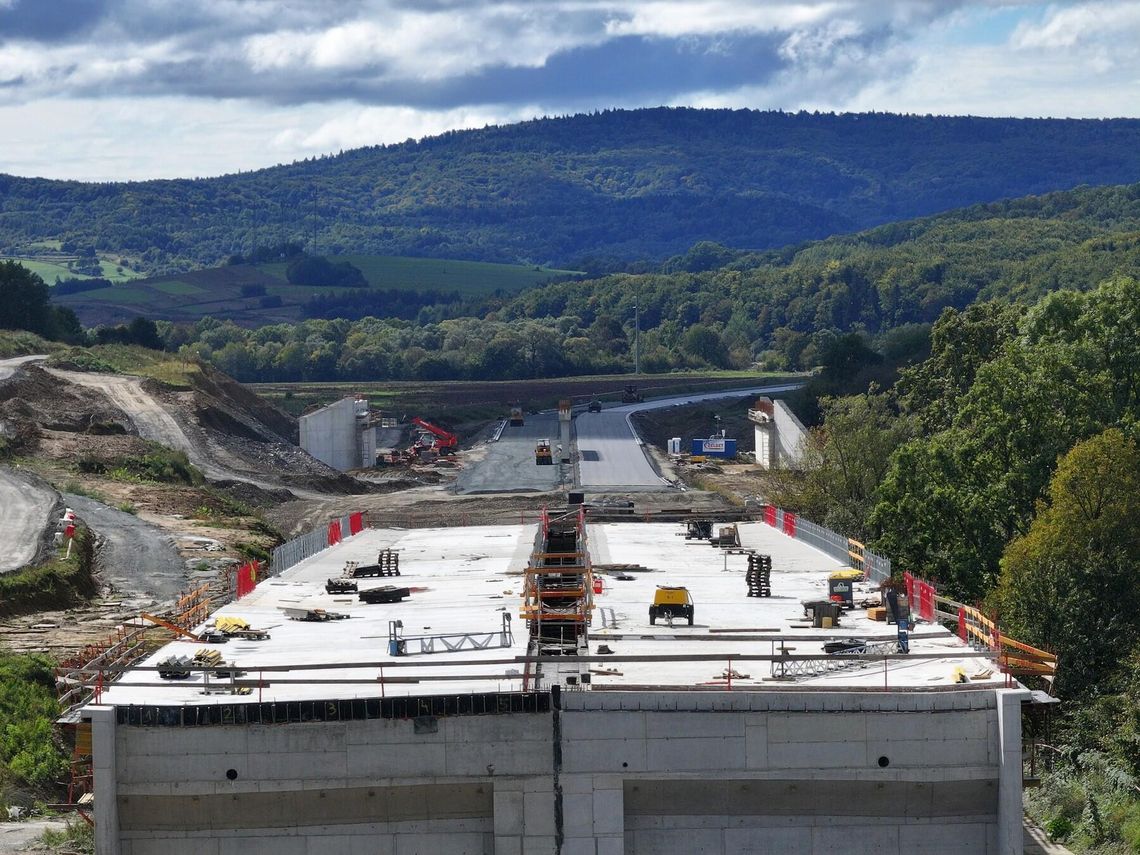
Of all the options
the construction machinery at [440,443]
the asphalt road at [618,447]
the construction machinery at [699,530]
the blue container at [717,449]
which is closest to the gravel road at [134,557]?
the construction machinery at [699,530]

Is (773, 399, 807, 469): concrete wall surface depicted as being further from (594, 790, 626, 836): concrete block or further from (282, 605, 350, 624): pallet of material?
(594, 790, 626, 836): concrete block

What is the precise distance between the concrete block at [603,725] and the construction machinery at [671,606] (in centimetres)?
1016

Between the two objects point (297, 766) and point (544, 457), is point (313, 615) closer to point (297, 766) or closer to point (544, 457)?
point (297, 766)

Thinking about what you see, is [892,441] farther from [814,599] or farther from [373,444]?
[373,444]

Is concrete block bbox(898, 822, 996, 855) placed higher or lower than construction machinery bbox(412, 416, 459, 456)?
lower

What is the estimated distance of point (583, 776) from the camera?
32.9 m

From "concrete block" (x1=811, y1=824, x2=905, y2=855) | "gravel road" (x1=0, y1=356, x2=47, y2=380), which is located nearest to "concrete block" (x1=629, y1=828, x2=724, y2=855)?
"concrete block" (x1=811, y1=824, x2=905, y2=855)

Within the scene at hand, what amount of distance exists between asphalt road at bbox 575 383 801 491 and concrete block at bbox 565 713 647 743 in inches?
2978

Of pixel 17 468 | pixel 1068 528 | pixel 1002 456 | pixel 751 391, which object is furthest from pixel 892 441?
pixel 751 391

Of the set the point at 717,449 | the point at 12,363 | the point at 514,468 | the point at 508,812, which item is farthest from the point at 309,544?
the point at 717,449

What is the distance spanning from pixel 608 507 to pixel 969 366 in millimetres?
28458

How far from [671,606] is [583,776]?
1084cm

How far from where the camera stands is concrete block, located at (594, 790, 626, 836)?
32750mm

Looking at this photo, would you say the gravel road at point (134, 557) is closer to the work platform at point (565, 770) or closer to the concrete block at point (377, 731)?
the work platform at point (565, 770)
